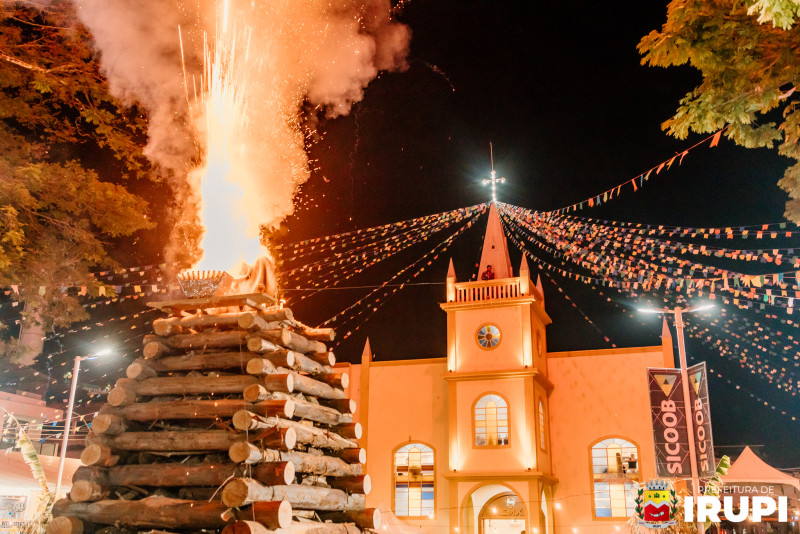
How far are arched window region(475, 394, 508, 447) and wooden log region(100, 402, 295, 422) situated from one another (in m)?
15.4

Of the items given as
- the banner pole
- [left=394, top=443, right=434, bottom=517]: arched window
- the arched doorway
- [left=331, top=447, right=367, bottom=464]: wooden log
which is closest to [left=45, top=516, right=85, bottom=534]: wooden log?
[left=331, top=447, right=367, bottom=464]: wooden log

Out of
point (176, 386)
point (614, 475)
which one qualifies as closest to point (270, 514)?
point (176, 386)

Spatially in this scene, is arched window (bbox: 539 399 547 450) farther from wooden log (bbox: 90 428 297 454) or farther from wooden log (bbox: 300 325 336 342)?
wooden log (bbox: 90 428 297 454)

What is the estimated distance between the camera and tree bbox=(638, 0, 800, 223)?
7285mm

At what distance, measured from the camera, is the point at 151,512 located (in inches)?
261

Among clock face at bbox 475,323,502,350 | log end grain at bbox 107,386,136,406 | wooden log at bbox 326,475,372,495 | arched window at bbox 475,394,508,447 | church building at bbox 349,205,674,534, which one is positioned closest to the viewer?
log end grain at bbox 107,386,136,406

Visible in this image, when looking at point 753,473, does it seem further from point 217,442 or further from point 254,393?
point 217,442

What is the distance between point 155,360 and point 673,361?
766 inches

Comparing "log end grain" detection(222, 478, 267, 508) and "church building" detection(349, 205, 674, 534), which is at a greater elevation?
"church building" detection(349, 205, 674, 534)

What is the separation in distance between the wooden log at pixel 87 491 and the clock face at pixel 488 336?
1697 cm

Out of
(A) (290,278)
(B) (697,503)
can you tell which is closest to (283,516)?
(B) (697,503)

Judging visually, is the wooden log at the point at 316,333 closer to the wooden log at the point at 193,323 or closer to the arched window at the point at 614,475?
the wooden log at the point at 193,323

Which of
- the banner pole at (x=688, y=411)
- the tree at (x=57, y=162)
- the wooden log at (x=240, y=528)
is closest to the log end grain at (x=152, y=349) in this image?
the wooden log at (x=240, y=528)

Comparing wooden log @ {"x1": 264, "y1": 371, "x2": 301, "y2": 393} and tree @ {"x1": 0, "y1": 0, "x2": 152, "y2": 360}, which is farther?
tree @ {"x1": 0, "y1": 0, "x2": 152, "y2": 360}
